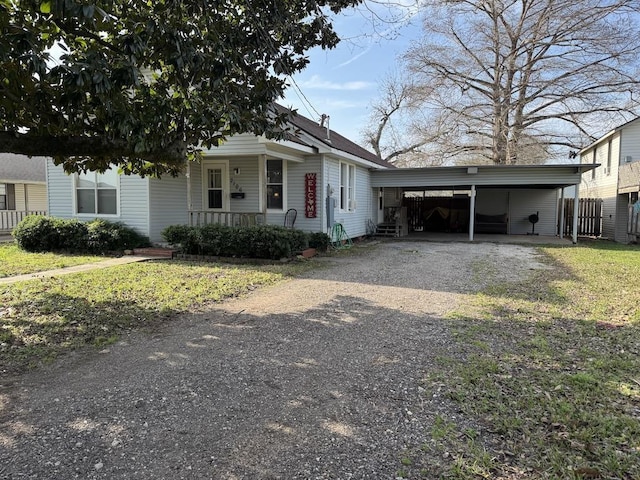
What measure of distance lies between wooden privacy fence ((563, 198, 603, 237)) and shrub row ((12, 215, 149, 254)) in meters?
19.5

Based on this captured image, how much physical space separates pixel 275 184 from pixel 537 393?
1072 centimetres

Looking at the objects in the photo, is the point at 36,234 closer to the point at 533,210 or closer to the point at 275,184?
the point at 275,184

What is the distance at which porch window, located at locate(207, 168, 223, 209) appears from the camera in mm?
13648

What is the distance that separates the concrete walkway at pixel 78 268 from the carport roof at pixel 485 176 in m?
10.3

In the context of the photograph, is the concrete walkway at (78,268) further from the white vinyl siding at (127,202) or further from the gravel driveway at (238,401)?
the gravel driveway at (238,401)

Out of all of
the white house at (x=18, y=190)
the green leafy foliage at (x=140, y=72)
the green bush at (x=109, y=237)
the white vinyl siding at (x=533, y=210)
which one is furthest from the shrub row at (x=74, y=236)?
the white vinyl siding at (x=533, y=210)

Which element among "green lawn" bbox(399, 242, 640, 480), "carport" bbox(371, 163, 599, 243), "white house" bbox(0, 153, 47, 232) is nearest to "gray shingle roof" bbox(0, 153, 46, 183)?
"white house" bbox(0, 153, 47, 232)

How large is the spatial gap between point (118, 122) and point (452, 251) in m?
11.2

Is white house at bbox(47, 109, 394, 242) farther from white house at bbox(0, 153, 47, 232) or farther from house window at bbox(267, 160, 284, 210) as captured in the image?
white house at bbox(0, 153, 47, 232)

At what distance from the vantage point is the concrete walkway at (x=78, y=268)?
26.6 feet

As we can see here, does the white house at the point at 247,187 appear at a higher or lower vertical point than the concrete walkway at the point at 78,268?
higher

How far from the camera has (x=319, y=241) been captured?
1247cm

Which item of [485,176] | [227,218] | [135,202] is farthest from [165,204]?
[485,176]

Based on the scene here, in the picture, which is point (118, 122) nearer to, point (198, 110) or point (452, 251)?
point (198, 110)
